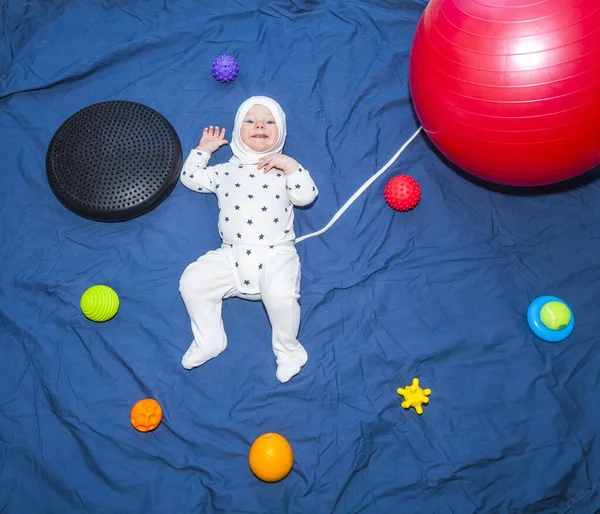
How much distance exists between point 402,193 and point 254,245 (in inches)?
18.4

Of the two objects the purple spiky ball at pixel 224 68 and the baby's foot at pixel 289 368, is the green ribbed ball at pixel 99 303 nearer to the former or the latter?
the baby's foot at pixel 289 368

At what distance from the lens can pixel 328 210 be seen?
171cm

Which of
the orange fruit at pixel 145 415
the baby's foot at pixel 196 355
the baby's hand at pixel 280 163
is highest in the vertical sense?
the baby's hand at pixel 280 163

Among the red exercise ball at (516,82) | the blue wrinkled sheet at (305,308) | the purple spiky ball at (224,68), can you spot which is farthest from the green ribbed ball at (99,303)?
the red exercise ball at (516,82)

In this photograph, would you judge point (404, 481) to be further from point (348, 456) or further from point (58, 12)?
point (58, 12)

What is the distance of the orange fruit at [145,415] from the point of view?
145 cm

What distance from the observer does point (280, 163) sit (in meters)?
1.59

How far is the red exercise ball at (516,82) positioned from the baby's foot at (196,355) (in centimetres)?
86

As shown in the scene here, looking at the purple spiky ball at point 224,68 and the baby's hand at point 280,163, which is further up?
the purple spiky ball at point 224,68

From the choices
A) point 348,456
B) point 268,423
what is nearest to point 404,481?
point 348,456

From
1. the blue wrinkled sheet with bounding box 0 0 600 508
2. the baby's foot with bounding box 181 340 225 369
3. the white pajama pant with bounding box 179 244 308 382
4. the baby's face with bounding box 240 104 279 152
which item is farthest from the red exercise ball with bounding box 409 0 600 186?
the baby's foot with bounding box 181 340 225 369

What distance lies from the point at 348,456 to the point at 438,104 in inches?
36.9

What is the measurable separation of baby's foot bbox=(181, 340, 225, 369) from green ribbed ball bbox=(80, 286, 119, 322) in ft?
0.83

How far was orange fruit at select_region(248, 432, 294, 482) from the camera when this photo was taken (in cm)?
138
